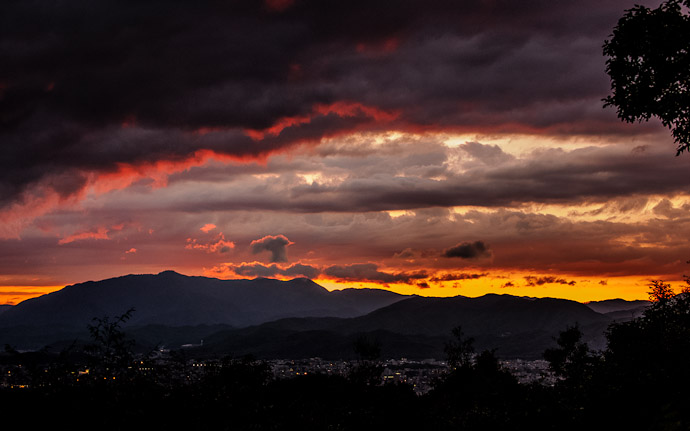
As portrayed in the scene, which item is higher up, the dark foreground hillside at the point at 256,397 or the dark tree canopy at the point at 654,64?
the dark tree canopy at the point at 654,64

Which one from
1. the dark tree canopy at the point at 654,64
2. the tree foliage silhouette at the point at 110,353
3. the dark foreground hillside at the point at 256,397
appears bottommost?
the dark foreground hillside at the point at 256,397

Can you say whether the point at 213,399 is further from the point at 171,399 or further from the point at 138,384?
the point at 138,384

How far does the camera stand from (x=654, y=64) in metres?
25.3

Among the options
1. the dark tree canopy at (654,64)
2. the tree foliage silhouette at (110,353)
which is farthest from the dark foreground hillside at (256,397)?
the dark tree canopy at (654,64)

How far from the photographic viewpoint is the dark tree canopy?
24.5 metres

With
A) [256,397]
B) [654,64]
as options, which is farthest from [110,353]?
[654,64]

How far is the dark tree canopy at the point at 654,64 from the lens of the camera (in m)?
24.5

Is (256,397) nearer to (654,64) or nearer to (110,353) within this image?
(110,353)

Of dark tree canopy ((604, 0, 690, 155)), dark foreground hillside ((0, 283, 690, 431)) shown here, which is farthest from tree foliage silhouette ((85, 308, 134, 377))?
dark tree canopy ((604, 0, 690, 155))

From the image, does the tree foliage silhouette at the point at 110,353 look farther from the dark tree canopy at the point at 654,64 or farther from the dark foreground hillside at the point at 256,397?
the dark tree canopy at the point at 654,64

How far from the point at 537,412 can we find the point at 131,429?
24246 mm

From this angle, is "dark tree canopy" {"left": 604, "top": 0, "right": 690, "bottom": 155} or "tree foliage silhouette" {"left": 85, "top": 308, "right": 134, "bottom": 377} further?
"tree foliage silhouette" {"left": 85, "top": 308, "right": 134, "bottom": 377}

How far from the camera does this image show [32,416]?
31.1 meters

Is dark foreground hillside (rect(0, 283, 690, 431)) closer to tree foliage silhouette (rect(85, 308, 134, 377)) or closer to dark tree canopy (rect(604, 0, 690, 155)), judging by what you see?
tree foliage silhouette (rect(85, 308, 134, 377))
